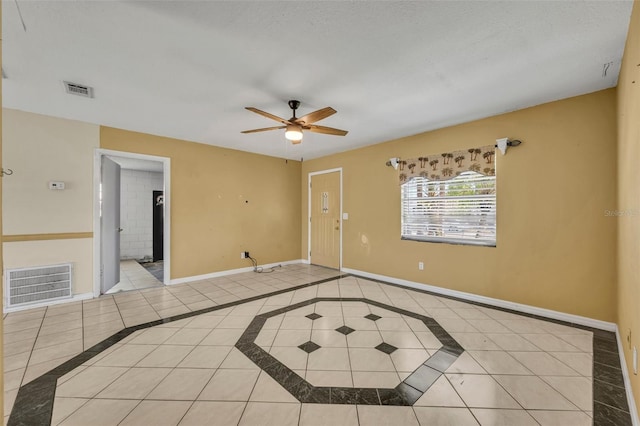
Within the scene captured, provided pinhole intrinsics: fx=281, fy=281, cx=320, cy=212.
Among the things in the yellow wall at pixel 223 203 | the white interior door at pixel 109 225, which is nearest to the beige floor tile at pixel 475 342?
the yellow wall at pixel 223 203

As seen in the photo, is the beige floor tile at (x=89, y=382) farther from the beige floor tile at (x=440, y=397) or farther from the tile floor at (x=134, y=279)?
the tile floor at (x=134, y=279)

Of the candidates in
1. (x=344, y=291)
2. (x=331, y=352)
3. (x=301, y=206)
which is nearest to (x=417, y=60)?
(x=331, y=352)

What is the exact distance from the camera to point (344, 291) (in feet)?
13.7

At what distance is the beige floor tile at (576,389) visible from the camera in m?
1.86

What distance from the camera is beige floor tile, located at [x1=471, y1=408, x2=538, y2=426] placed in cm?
169

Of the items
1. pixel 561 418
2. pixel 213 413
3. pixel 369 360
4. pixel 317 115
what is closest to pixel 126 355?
pixel 213 413

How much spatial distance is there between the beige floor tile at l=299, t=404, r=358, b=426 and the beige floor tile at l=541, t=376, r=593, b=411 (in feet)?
4.81

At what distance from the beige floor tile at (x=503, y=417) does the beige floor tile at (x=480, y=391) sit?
0.05 m

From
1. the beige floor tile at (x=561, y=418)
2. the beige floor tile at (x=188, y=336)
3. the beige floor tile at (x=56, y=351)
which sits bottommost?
the beige floor tile at (x=561, y=418)

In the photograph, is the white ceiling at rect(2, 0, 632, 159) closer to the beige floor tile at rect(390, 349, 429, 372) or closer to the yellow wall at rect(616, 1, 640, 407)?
the yellow wall at rect(616, 1, 640, 407)

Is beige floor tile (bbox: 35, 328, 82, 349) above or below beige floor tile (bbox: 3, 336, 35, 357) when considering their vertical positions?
above

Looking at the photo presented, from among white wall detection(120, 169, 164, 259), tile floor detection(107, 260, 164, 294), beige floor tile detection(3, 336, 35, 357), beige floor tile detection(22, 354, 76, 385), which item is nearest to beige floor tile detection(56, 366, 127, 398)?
beige floor tile detection(22, 354, 76, 385)

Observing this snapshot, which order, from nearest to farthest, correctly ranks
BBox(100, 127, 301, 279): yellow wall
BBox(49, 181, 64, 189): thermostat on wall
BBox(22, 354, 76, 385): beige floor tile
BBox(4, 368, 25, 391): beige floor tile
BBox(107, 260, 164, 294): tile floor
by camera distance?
BBox(4, 368, 25, 391): beige floor tile → BBox(22, 354, 76, 385): beige floor tile → BBox(49, 181, 64, 189): thermostat on wall → BBox(107, 260, 164, 294): tile floor → BBox(100, 127, 301, 279): yellow wall

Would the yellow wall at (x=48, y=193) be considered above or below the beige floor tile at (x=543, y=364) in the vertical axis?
above
